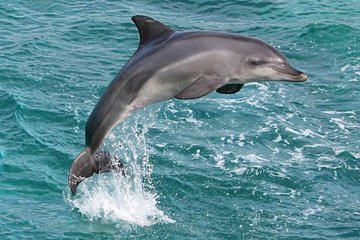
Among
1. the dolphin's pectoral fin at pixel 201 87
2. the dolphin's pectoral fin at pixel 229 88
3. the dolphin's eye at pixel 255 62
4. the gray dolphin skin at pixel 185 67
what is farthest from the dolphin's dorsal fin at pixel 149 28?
the dolphin's eye at pixel 255 62

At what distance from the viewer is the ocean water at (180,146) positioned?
1628 cm

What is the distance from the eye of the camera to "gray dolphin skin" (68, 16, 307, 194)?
1094cm

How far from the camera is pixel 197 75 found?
10.9m

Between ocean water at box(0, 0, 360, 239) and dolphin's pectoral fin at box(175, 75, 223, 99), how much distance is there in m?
5.60

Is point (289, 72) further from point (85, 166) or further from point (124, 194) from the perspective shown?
point (124, 194)

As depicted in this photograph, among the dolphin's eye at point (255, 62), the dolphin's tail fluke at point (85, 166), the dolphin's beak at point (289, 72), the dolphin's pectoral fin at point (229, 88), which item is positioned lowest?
the dolphin's tail fluke at point (85, 166)

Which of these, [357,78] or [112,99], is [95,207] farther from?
[357,78]

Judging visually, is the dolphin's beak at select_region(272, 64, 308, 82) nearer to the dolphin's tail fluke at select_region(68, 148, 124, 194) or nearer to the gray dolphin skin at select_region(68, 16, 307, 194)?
the gray dolphin skin at select_region(68, 16, 307, 194)

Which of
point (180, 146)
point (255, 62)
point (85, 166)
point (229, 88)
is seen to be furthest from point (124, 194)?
point (255, 62)

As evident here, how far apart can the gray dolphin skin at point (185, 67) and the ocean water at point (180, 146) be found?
5059mm

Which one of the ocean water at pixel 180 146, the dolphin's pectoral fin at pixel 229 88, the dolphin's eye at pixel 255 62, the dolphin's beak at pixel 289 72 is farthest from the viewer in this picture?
the ocean water at pixel 180 146

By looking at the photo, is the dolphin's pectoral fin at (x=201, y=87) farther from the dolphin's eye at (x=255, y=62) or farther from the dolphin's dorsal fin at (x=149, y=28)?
the dolphin's dorsal fin at (x=149, y=28)

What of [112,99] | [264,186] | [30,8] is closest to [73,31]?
[30,8]

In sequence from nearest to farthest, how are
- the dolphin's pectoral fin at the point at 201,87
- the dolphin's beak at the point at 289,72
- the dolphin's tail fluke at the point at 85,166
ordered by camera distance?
the dolphin's pectoral fin at the point at 201,87
the dolphin's beak at the point at 289,72
the dolphin's tail fluke at the point at 85,166
